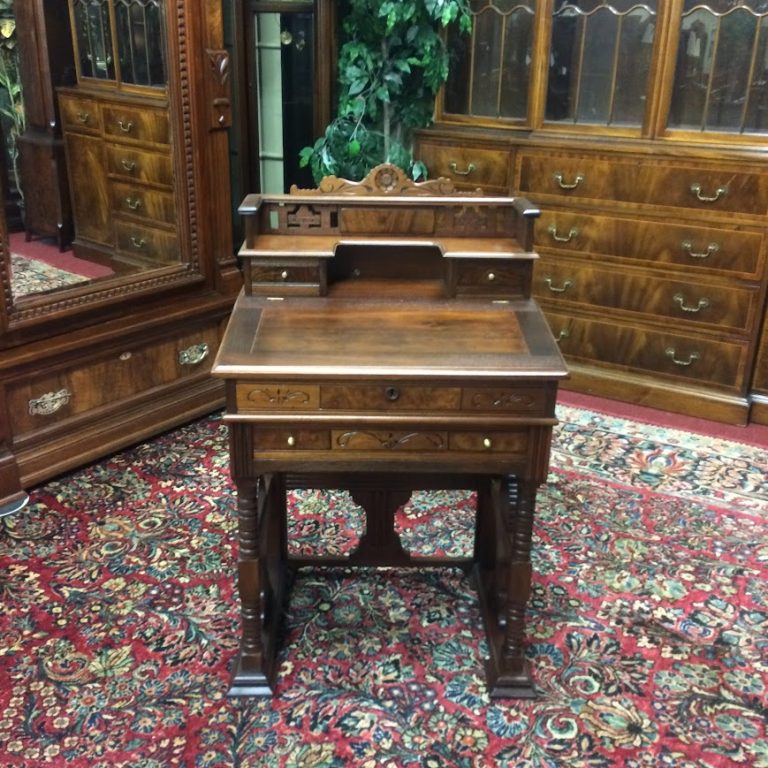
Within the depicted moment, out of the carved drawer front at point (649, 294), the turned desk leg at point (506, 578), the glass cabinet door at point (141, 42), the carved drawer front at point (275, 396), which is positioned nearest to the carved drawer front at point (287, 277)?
the carved drawer front at point (275, 396)

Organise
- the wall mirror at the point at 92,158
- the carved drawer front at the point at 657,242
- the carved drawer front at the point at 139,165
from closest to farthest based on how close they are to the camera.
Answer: the wall mirror at the point at 92,158, the carved drawer front at the point at 139,165, the carved drawer front at the point at 657,242

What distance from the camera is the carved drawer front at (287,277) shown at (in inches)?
84.8

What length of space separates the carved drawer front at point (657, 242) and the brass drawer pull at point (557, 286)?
0.15 metres

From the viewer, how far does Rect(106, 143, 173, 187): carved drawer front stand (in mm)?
3209

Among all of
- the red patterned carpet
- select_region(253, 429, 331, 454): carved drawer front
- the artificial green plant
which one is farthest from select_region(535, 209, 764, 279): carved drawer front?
select_region(253, 429, 331, 454): carved drawer front

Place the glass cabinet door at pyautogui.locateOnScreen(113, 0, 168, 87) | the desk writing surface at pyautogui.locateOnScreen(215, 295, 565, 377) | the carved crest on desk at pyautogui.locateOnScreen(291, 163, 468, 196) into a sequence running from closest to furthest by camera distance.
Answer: the desk writing surface at pyautogui.locateOnScreen(215, 295, 565, 377)
the carved crest on desk at pyautogui.locateOnScreen(291, 163, 468, 196)
the glass cabinet door at pyautogui.locateOnScreen(113, 0, 168, 87)

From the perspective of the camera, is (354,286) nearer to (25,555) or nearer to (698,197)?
(25,555)

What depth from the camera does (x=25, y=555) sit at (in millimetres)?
2680

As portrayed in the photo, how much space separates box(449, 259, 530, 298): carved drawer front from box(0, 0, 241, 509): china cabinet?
1.58 metres

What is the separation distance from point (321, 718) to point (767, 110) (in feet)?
9.58

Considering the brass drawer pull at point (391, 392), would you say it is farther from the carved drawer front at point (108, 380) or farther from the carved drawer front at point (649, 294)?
the carved drawer front at point (649, 294)

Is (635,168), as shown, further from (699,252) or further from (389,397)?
(389,397)

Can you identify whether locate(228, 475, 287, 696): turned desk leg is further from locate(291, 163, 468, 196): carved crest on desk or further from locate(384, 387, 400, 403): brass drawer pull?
locate(291, 163, 468, 196): carved crest on desk

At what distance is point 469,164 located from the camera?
13.4ft
